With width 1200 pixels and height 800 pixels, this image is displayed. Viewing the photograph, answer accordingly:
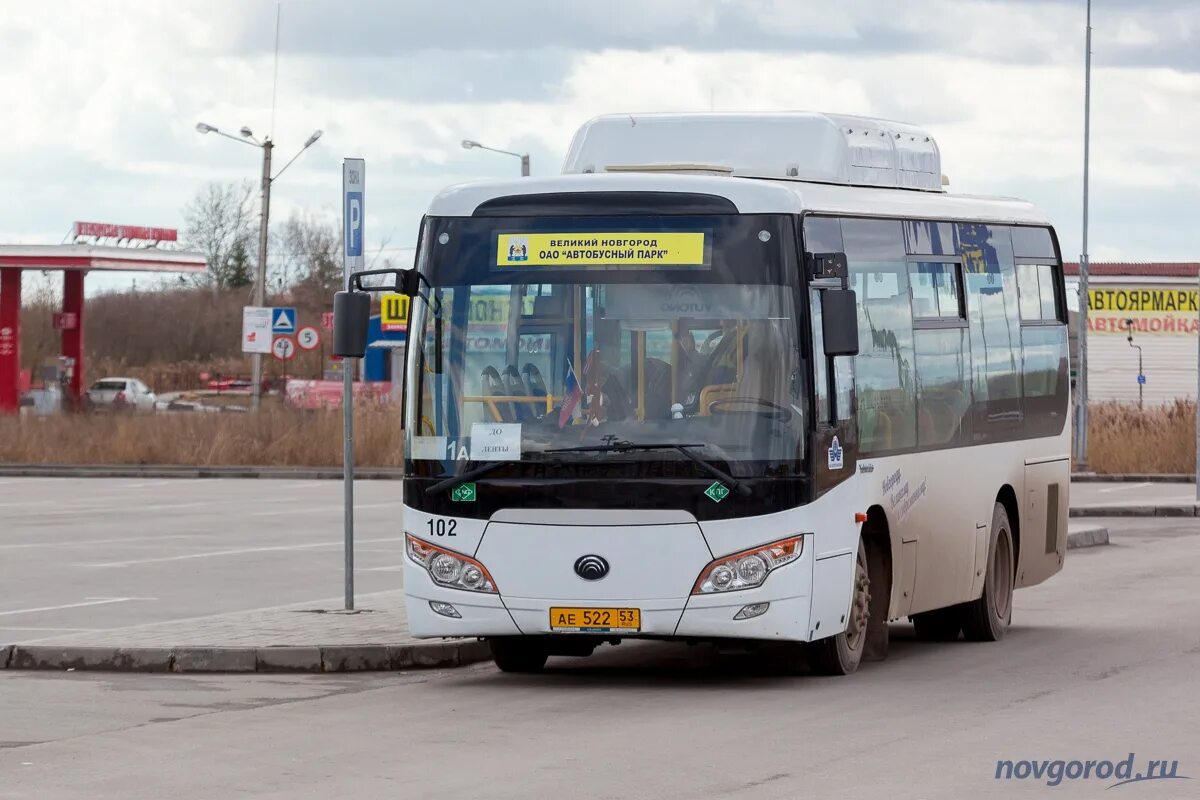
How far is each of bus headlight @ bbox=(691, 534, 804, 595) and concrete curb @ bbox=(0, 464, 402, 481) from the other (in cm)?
3178

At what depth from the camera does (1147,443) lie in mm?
43781

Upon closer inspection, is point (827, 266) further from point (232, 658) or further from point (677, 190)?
point (232, 658)

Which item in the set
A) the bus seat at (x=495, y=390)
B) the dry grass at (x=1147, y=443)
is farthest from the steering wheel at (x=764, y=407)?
the dry grass at (x=1147, y=443)

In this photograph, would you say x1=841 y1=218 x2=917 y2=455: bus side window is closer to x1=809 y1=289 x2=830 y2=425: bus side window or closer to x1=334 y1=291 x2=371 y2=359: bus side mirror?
x1=809 y1=289 x2=830 y2=425: bus side window

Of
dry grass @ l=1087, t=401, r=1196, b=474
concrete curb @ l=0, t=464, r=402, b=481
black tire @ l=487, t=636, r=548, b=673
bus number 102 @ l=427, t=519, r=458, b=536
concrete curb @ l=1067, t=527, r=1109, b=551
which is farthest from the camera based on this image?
concrete curb @ l=0, t=464, r=402, b=481

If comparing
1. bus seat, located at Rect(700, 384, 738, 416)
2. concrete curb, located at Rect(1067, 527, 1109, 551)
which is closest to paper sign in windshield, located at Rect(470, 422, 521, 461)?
bus seat, located at Rect(700, 384, 738, 416)

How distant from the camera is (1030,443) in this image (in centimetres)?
1619

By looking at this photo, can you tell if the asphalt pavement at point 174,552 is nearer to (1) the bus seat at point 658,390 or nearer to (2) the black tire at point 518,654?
(2) the black tire at point 518,654

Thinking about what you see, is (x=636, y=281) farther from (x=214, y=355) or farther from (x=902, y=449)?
(x=214, y=355)

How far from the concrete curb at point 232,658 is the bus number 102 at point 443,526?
1.56 metres

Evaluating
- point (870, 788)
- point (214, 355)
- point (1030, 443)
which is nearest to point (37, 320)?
point (214, 355)
